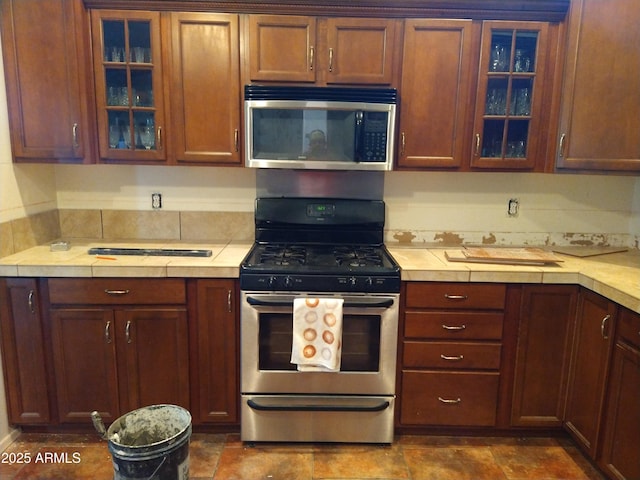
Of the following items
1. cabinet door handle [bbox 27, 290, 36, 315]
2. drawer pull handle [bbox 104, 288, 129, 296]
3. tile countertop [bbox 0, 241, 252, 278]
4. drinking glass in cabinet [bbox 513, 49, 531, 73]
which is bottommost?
cabinet door handle [bbox 27, 290, 36, 315]

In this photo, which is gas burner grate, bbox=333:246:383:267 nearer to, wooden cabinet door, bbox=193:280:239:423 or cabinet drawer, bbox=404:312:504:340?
cabinet drawer, bbox=404:312:504:340

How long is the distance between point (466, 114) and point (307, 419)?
1.78 metres

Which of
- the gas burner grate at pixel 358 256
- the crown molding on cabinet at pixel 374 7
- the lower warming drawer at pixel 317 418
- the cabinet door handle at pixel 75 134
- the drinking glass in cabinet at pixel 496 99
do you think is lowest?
the lower warming drawer at pixel 317 418

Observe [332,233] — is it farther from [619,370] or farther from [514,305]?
[619,370]

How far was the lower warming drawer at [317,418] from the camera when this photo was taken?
2234 millimetres

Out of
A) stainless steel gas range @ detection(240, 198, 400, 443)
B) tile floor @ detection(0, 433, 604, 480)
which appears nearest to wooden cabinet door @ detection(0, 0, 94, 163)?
stainless steel gas range @ detection(240, 198, 400, 443)

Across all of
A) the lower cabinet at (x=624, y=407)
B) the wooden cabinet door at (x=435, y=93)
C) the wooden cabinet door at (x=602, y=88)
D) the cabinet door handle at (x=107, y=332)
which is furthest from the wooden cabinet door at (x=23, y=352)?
the wooden cabinet door at (x=602, y=88)

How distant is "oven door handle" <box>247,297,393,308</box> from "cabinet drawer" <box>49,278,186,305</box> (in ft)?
1.24

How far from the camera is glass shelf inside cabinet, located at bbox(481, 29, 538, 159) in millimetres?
2324

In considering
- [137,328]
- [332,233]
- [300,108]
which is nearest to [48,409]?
[137,328]

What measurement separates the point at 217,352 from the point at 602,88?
2.31 m

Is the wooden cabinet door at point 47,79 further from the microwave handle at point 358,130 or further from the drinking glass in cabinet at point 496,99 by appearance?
the drinking glass in cabinet at point 496,99

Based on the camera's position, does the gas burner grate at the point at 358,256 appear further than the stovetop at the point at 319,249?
Yes

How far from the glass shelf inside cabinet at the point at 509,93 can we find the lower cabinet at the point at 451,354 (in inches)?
30.6
